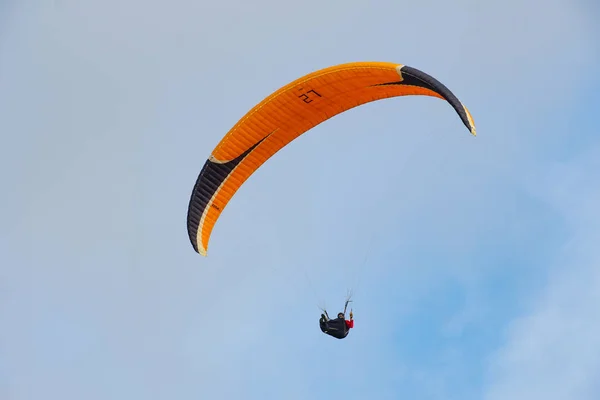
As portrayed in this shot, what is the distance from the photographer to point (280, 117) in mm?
41156

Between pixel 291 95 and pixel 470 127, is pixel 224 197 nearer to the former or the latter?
pixel 291 95

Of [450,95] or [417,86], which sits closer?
[450,95]

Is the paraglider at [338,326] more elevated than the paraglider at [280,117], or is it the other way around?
the paraglider at [280,117]

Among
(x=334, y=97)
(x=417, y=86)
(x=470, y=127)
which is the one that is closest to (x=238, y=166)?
(x=334, y=97)

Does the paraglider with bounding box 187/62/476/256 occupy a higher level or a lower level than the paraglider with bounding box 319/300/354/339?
higher

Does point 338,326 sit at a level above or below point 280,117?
below

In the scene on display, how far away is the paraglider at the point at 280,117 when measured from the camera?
127 ft

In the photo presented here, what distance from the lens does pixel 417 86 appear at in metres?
38.2

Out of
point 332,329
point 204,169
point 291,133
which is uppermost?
point 291,133

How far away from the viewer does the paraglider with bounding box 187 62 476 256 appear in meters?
38.8

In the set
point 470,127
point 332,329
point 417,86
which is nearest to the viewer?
point 470,127

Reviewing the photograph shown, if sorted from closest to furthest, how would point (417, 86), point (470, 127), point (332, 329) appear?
point (470, 127) → point (417, 86) → point (332, 329)

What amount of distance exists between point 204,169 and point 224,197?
158 cm

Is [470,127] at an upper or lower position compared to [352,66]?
lower
